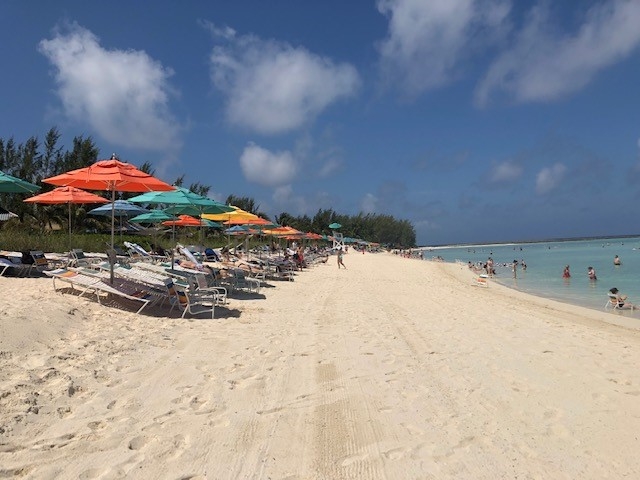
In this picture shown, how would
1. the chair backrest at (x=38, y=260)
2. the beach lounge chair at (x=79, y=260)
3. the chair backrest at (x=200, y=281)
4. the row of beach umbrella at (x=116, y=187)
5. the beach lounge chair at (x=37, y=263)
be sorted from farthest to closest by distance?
the beach lounge chair at (x=79, y=260) → the chair backrest at (x=38, y=260) → the beach lounge chair at (x=37, y=263) → the chair backrest at (x=200, y=281) → the row of beach umbrella at (x=116, y=187)

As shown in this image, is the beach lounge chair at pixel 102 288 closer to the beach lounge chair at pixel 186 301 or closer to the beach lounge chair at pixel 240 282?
the beach lounge chair at pixel 186 301

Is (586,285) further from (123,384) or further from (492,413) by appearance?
(123,384)

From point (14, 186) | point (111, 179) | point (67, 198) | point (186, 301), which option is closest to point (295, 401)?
point (186, 301)

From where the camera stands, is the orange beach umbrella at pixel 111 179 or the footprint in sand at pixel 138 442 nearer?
the footprint in sand at pixel 138 442

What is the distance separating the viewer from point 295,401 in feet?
10.8

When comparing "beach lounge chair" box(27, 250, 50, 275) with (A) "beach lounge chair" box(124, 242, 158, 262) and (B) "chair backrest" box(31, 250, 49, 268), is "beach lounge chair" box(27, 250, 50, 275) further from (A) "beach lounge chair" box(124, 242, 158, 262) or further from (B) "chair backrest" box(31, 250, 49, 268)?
(A) "beach lounge chair" box(124, 242, 158, 262)

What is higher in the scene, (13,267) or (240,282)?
(13,267)

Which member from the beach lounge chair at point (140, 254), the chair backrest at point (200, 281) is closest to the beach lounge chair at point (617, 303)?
the chair backrest at point (200, 281)

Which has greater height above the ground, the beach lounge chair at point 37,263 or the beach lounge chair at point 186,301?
the beach lounge chair at point 37,263

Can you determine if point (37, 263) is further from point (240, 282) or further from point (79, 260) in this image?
point (240, 282)

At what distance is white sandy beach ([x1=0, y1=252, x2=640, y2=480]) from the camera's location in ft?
7.93

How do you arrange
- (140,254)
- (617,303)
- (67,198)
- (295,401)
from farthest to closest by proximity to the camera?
(140,254) < (617,303) < (67,198) < (295,401)

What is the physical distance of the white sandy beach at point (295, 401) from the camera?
2.42 metres

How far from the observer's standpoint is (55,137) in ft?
86.1
